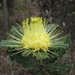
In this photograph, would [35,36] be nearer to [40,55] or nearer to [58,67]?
[40,55]

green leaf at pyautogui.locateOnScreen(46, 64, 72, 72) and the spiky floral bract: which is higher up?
the spiky floral bract

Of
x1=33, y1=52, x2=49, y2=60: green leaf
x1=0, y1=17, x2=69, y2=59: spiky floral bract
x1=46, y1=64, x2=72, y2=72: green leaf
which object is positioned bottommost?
x1=46, y1=64, x2=72, y2=72: green leaf

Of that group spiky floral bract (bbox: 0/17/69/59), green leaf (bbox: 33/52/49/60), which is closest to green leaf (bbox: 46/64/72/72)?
spiky floral bract (bbox: 0/17/69/59)

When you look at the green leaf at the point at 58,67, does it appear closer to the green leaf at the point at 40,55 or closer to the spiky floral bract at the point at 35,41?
the spiky floral bract at the point at 35,41

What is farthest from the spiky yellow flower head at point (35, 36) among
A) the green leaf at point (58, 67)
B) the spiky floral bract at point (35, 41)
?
the green leaf at point (58, 67)

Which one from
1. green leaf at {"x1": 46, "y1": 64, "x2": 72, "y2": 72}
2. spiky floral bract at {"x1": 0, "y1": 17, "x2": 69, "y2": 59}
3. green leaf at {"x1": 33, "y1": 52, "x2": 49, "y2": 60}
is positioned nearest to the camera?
green leaf at {"x1": 33, "y1": 52, "x2": 49, "y2": 60}

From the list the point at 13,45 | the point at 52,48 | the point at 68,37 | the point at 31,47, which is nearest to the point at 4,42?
the point at 13,45

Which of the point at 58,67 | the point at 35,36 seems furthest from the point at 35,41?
the point at 58,67

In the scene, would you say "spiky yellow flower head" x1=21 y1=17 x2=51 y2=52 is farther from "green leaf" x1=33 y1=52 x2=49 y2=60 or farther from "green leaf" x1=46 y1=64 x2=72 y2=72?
"green leaf" x1=46 y1=64 x2=72 y2=72

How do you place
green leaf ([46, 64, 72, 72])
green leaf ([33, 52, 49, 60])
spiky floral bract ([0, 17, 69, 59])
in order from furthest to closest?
green leaf ([46, 64, 72, 72]) → spiky floral bract ([0, 17, 69, 59]) → green leaf ([33, 52, 49, 60])
